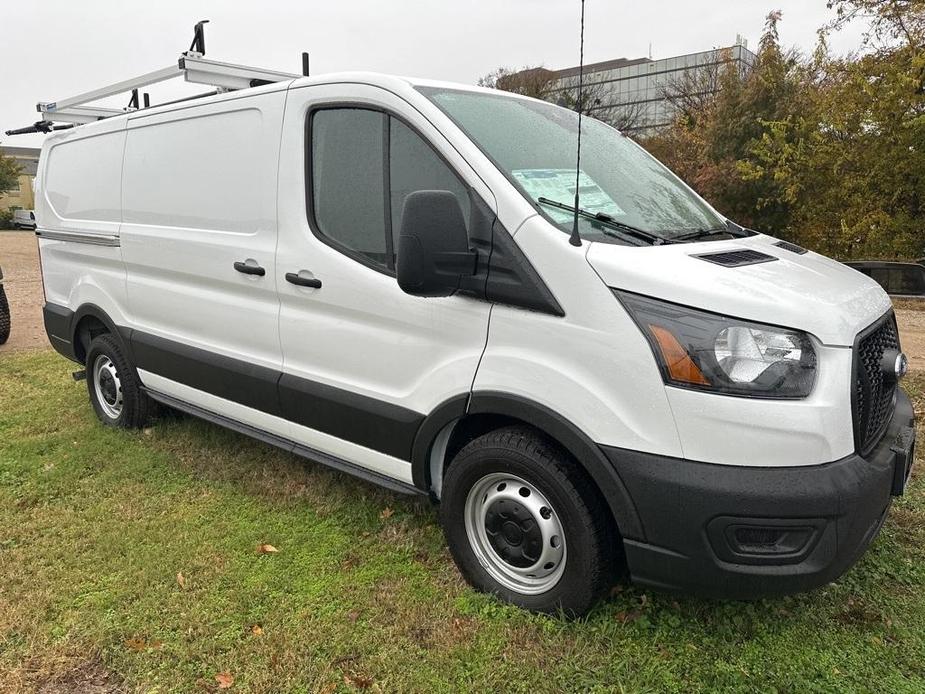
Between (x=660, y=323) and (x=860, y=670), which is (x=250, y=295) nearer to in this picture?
(x=660, y=323)

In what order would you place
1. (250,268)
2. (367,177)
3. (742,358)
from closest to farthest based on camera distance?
(742,358) → (367,177) → (250,268)

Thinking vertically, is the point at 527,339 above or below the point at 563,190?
below

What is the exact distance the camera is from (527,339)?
2.60m

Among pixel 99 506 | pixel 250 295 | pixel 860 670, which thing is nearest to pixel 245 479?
pixel 99 506

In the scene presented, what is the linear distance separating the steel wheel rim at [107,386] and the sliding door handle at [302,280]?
89.0 inches

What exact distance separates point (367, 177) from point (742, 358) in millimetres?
1745

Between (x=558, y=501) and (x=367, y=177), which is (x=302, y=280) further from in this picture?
(x=558, y=501)

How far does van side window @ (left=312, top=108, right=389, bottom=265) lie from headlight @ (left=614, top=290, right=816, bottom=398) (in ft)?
4.41

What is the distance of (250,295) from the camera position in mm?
3648

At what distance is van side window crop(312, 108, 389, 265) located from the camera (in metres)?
3.08

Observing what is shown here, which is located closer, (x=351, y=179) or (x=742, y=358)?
(x=742, y=358)

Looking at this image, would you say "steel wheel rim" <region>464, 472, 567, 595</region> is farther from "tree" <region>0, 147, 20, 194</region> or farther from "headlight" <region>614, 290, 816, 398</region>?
"tree" <region>0, 147, 20, 194</region>

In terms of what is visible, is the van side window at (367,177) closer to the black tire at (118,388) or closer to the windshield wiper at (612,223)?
the windshield wiper at (612,223)

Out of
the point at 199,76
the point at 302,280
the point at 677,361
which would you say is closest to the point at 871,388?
the point at 677,361
